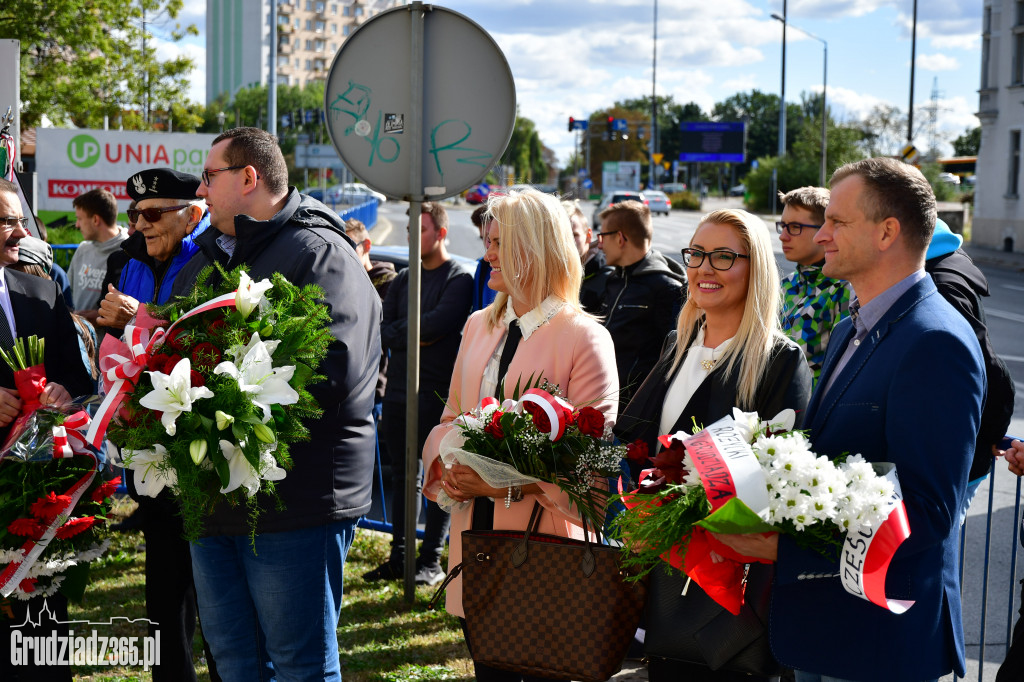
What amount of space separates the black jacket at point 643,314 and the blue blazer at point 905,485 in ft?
10.4

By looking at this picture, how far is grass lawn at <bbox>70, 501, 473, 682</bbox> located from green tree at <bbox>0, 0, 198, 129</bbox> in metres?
15.9

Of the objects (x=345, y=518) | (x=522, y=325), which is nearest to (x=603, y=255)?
(x=522, y=325)

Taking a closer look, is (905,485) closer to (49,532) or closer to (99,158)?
(49,532)

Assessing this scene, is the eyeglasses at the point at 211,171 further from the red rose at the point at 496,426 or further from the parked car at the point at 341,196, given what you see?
the parked car at the point at 341,196

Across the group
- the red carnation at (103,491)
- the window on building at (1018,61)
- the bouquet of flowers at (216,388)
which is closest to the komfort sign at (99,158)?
the red carnation at (103,491)

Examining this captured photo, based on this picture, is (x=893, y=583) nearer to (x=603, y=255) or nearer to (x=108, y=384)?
(x=108, y=384)

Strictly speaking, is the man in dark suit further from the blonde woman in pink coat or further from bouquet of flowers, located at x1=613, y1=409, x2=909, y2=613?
bouquet of flowers, located at x1=613, y1=409, x2=909, y2=613

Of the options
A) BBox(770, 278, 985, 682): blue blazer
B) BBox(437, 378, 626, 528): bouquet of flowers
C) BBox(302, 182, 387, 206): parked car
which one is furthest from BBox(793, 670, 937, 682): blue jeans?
BBox(302, 182, 387, 206): parked car

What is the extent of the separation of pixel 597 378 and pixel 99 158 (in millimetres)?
13316

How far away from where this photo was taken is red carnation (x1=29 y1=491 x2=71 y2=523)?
336cm

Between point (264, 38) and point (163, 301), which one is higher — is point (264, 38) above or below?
above

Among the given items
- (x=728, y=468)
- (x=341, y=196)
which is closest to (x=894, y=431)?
(x=728, y=468)

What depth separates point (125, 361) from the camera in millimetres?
2812

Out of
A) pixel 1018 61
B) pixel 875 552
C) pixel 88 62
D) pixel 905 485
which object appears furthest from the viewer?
pixel 1018 61
